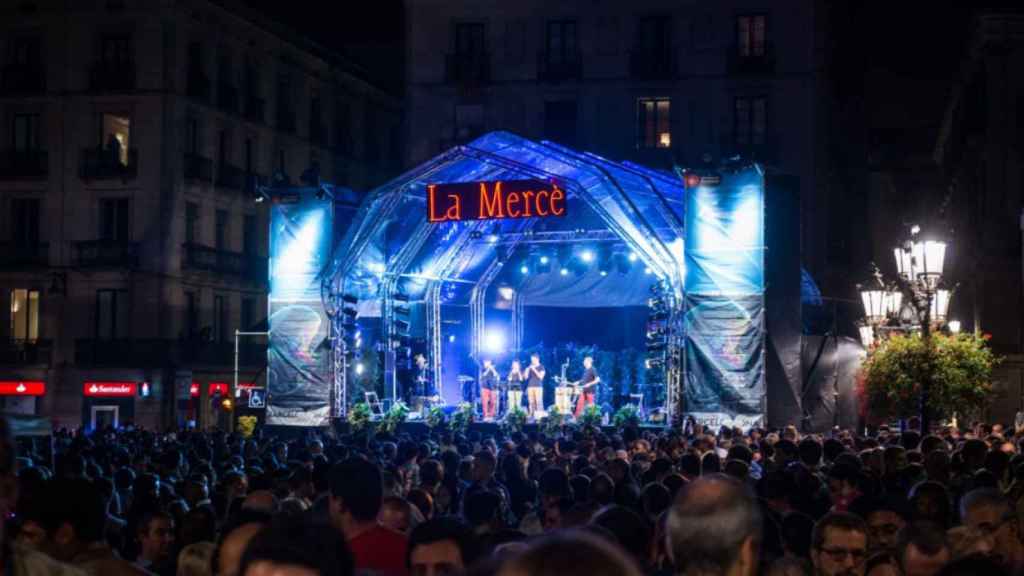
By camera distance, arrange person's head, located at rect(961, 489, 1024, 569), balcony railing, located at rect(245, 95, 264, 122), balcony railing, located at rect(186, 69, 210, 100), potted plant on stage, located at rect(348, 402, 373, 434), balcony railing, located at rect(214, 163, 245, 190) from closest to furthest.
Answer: person's head, located at rect(961, 489, 1024, 569), potted plant on stage, located at rect(348, 402, 373, 434), balcony railing, located at rect(186, 69, 210, 100), balcony railing, located at rect(214, 163, 245, 190), balcony railing, located at rect(245, 95, 264, 122)

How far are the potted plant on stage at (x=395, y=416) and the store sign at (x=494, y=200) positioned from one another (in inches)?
181

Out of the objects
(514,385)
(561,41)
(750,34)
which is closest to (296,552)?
(514,385)

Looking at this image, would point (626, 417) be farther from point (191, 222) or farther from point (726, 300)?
point (191, 222)

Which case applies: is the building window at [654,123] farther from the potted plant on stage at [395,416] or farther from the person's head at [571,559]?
the person's head at [571,559]

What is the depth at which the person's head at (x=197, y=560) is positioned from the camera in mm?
7188

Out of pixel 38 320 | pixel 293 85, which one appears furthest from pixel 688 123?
pixel 38 320

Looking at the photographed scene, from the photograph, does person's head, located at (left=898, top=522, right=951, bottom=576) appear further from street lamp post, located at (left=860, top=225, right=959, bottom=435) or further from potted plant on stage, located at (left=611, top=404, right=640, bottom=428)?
potted plant on stage, located at (left=611, top=404, right=640, bottom=428)

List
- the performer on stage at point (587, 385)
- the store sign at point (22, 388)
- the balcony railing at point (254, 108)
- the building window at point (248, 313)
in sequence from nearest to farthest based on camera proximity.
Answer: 1. the performer on stage at point (587, 385)
2. the store sign at point (22, 388)
3. the balcony railing at point (254, 108)
4. the building window at point (248, 313)

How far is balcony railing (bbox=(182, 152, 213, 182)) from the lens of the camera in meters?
49.0

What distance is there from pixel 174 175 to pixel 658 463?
38.1 m

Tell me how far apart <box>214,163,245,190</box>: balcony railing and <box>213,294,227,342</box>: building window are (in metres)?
4.11

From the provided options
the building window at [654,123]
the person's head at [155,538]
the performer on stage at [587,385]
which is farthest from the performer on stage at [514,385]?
the person's head at [155,538]

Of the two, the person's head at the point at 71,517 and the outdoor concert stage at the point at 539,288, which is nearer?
the person's head at the point at 71,517

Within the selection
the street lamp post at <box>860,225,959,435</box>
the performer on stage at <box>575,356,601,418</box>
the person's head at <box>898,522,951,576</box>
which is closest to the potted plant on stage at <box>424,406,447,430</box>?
the performer on stage at <box>575,356,601,418</box>
